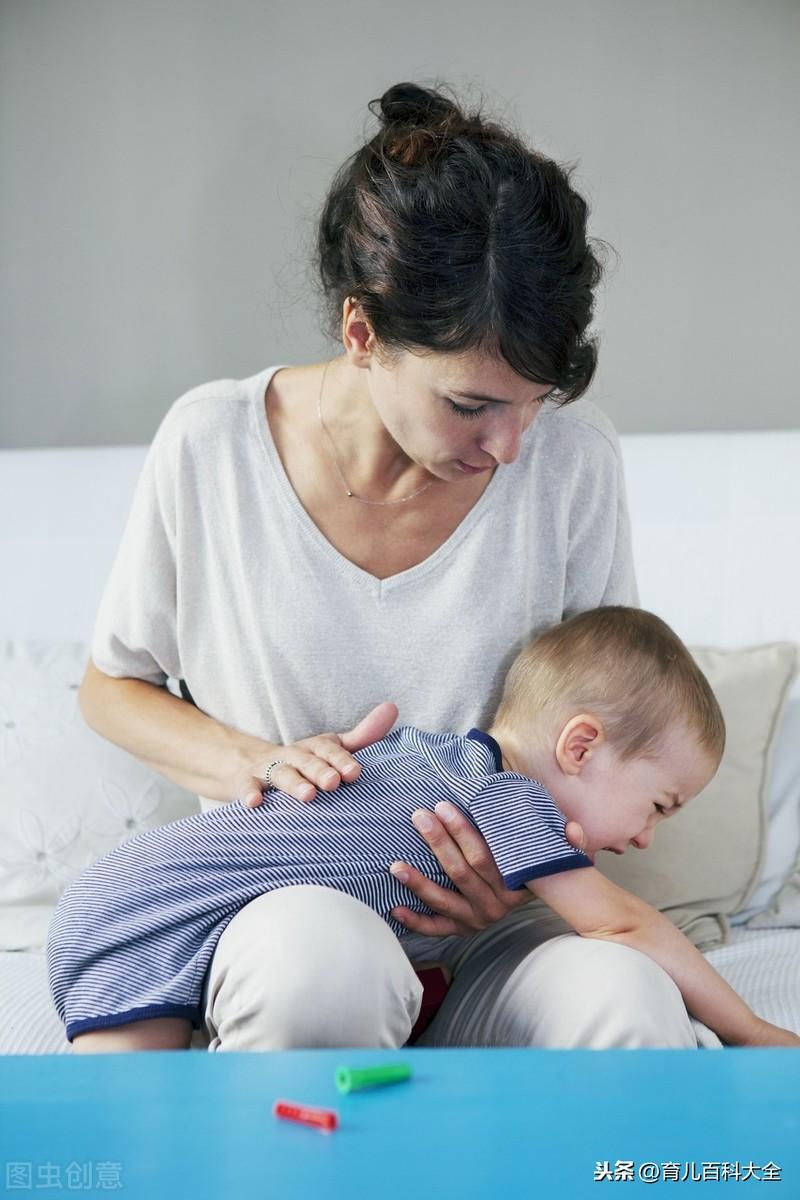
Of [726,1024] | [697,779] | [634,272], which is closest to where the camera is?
[726,1024]

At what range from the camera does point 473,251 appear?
120cm

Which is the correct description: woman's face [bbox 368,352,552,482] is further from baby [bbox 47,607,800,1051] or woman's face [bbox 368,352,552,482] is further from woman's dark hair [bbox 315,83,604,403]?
baby [bbox 47,607,800,1051]

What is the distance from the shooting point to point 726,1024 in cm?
119

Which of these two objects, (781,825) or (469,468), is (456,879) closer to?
(469,468)

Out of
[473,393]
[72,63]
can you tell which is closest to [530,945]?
[473,393]

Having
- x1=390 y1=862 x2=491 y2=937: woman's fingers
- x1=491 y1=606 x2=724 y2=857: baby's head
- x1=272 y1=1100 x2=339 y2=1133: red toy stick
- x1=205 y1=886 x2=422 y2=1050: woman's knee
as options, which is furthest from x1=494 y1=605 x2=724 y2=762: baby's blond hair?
x1=272 y1=1100 x2=339 y2=1133: red toy stick

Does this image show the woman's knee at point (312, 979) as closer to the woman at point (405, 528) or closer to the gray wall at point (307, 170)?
the woman at point (405, 528)

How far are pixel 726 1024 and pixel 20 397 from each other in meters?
1.92

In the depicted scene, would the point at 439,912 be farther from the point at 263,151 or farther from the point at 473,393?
the point at 263,151

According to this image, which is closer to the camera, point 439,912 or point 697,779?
point 439,912

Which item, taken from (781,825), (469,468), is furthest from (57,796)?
(781,825)

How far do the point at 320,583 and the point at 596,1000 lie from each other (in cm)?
58

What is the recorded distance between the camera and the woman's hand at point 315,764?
4.09ft

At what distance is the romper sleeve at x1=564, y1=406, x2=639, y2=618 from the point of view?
152 cm
